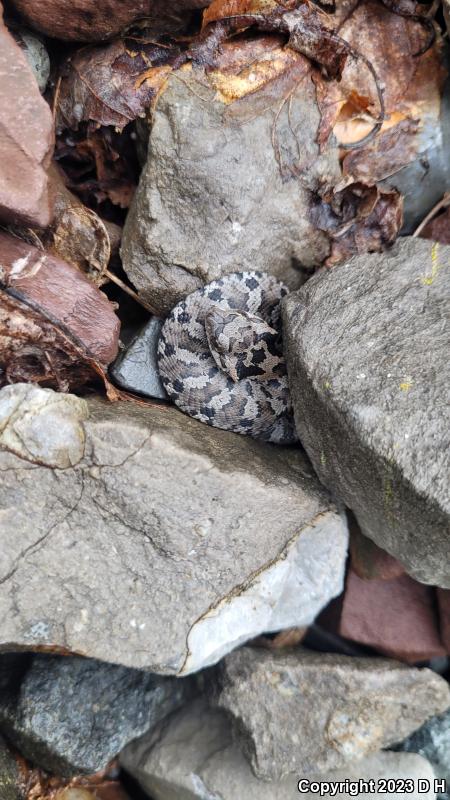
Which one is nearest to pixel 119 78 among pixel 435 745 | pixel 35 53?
pixel 35 53

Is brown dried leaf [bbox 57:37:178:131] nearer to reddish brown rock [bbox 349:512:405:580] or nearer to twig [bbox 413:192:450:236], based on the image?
twig [bbox 413:192:450:236]

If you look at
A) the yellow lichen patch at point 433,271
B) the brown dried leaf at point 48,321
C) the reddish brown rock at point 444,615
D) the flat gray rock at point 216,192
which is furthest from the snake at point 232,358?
the reddish brown rock at point 444,615

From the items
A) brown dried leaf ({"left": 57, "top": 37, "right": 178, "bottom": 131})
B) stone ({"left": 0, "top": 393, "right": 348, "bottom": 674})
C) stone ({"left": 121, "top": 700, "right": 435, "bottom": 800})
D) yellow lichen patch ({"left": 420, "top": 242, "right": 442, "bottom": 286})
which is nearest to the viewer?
stone ({"left": 0, "top": 393, "right": 348, "bottom": 674})

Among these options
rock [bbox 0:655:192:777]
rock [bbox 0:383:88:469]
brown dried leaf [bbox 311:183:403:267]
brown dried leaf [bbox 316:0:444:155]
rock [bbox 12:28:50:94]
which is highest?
brown dried leaf [bbox 316:0:444:155]

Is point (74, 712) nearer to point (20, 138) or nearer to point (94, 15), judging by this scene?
point (20, 138)

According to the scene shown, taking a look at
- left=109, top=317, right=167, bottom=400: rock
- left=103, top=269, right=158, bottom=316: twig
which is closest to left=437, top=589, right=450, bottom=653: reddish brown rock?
left=109, top=317, right=167, bottom=400: rock

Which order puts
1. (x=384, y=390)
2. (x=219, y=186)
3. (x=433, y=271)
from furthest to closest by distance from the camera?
A: (x=219, y=186) → (x=433, y=271) → (x=384, y=390)

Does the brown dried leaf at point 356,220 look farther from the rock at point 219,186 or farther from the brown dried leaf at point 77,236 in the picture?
the brown dried leaf at point 77,236
